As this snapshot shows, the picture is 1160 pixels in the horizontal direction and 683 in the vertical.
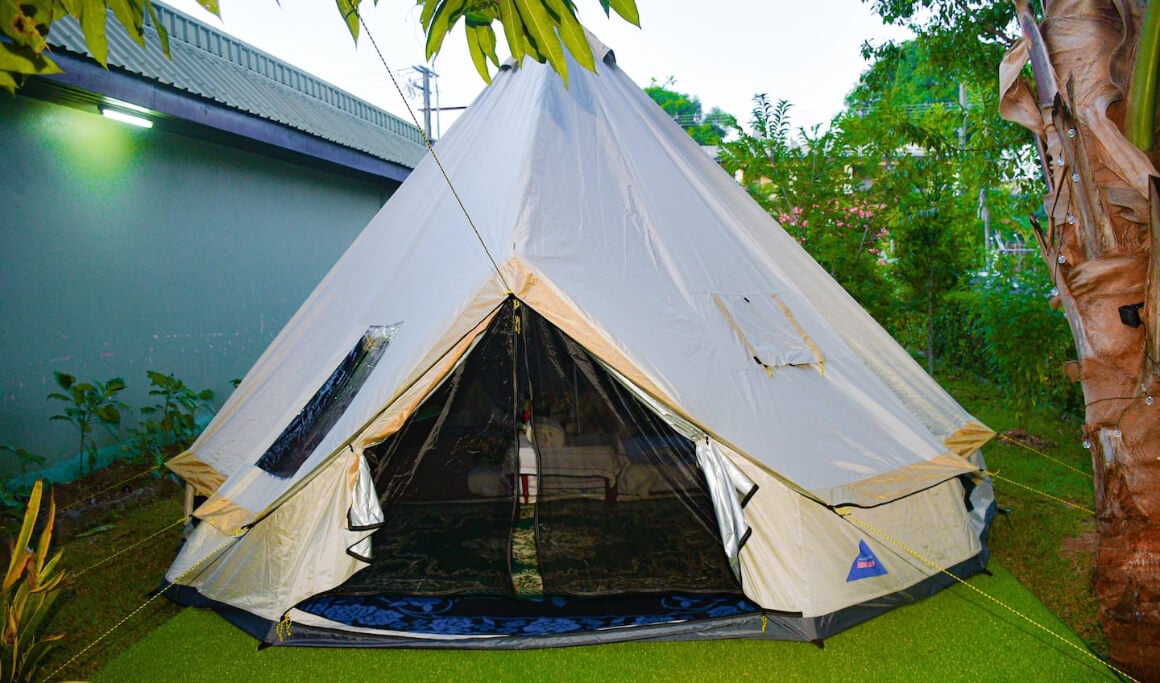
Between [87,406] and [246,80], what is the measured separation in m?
3.34

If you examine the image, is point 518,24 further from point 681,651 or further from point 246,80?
point 246,80

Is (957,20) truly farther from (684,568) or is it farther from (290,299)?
(290,299)

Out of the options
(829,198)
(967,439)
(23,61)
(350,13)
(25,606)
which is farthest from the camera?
(829,198)

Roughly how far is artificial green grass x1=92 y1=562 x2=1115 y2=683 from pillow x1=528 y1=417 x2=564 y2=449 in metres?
0.93

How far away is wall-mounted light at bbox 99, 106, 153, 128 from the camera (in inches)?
184

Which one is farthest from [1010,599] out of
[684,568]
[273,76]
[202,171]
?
[273,76]

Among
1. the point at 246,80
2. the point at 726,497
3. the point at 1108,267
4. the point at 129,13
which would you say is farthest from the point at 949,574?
the point at 246,80

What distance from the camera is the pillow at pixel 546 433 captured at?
132 inches

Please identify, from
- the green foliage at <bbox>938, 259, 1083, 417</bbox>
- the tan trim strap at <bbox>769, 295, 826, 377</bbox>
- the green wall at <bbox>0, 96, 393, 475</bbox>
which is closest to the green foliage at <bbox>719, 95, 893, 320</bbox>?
the green foliage at <bbox>938, 259, 1083, 417</bbox>

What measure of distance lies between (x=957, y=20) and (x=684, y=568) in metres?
4.37

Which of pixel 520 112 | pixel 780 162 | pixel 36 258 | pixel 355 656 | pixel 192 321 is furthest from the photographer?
pixel 780 162

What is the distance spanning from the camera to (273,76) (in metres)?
7.20

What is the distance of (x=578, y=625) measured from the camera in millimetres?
2734

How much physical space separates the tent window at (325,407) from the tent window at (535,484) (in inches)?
11.5
